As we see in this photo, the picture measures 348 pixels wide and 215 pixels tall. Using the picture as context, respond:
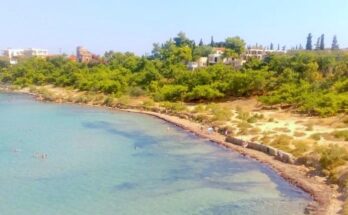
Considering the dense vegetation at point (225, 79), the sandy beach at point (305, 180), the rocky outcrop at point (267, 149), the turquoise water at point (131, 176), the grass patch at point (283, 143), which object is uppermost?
the dense vegetation at point (225, 79)

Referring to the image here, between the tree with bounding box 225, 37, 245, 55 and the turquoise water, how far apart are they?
5357 centimetres

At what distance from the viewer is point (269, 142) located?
114 ft

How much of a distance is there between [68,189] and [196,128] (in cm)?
2147

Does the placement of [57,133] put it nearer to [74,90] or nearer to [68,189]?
[68,189]

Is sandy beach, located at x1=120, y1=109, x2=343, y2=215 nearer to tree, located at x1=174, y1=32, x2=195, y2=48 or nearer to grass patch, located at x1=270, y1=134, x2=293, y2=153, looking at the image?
grass patch, located at x1=270, y1=134, x2=293, y2=153

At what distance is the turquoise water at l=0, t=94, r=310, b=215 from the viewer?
22.9 m

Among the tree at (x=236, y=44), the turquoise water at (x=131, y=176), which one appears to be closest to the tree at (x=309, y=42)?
the tree at (x=236, y=44)


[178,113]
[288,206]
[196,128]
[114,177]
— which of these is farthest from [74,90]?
[288,206]

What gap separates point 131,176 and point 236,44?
72.8 metres

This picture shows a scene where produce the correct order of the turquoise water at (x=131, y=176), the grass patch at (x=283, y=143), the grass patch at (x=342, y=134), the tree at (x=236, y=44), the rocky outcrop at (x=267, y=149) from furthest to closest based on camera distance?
the tree at (x=236, y=44) < the grass patch at (x=342, y=134) < the grass patch at (x=283, y=143) < the rocky outcrop at (x=267, y=149) < the turquoise water at (x=131, y=176)

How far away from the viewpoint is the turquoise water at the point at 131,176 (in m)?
22.9

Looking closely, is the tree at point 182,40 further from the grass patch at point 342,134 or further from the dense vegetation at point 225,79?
the grass patch at point 342,134

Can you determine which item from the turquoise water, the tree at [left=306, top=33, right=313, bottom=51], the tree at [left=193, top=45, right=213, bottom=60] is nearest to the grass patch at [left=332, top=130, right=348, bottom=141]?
the turquoise water

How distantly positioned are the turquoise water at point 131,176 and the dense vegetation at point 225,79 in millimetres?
15030
